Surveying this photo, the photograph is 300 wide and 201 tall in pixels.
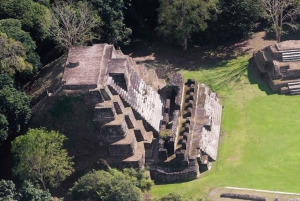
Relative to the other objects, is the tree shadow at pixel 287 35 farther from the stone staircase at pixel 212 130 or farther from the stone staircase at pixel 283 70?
the stone staircase at pixel 212 130

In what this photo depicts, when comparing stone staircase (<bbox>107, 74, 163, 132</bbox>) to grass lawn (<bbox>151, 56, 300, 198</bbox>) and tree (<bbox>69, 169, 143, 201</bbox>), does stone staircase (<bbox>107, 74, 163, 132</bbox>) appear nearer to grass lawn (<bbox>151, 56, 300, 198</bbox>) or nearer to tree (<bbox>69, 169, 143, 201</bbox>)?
grass lawn (<bbox>151, 56, 300, 198</bbox>)

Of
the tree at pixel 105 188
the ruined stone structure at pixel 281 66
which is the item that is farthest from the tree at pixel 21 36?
the ruined stone structure at pixel 281 66

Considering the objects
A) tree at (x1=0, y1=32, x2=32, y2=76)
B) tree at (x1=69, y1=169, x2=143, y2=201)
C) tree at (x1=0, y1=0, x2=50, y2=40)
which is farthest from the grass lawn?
tree at (x1=0, y1=32, x2=32, y2=76)

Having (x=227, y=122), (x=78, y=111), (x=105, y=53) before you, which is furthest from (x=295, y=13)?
(x=78, y=111)

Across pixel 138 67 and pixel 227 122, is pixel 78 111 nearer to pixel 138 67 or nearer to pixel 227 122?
pixel 138 67

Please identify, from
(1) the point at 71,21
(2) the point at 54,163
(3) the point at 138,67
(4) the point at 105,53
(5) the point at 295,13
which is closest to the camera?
(2) the point at 54,163

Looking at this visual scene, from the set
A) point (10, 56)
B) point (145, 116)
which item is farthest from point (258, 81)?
point (10, 56)
